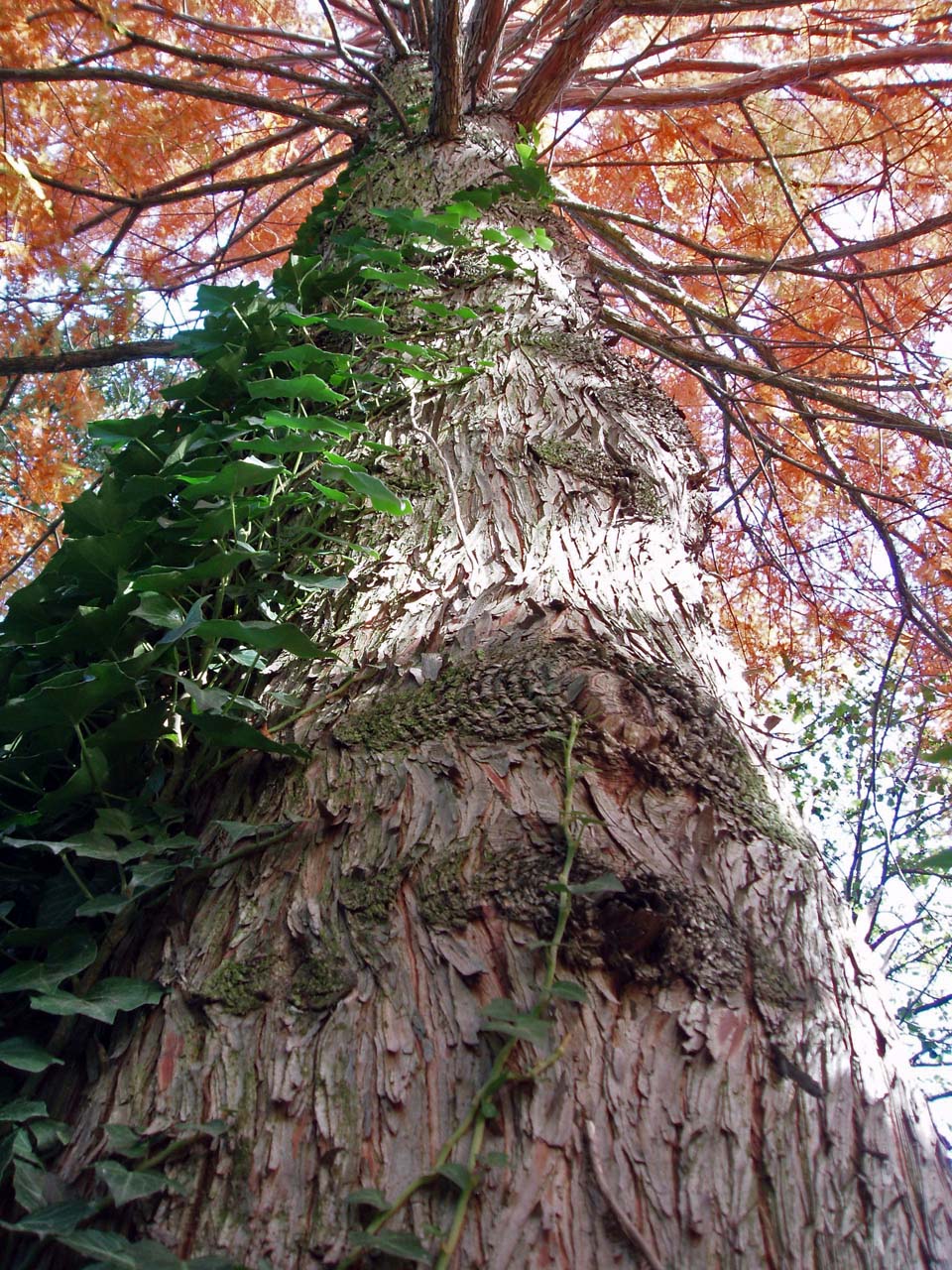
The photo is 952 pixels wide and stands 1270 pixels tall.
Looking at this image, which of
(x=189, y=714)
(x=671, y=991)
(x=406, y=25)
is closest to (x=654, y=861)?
(x=671, y=991)

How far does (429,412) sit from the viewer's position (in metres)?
1.72

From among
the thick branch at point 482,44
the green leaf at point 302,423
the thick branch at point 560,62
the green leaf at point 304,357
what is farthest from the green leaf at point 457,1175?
the thick branch at point 482,44

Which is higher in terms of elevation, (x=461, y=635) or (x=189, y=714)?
(x=461, y=635)

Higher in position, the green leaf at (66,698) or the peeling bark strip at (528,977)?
the green leaf at (66,698)

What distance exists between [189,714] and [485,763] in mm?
418

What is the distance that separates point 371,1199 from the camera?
709mm

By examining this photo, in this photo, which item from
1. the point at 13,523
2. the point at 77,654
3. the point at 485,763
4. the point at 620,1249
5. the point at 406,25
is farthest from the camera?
the point at 13,523

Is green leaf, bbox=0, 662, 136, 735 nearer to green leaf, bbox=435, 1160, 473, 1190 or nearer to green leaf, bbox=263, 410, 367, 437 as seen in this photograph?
green leaf, bbox=263, 410, 367, 437

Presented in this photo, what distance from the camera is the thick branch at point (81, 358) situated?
2.40m

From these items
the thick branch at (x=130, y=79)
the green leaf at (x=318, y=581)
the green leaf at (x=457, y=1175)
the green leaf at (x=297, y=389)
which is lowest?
the green leaf at (x=457, y=1175)

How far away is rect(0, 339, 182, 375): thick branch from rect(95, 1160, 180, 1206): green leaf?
6.65 feet

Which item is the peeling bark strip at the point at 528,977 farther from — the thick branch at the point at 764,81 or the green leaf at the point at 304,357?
the thick branch at the point at 764,81

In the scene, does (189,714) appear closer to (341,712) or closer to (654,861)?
(341,712)

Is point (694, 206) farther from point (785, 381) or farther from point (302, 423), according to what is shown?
point (302, 423)
